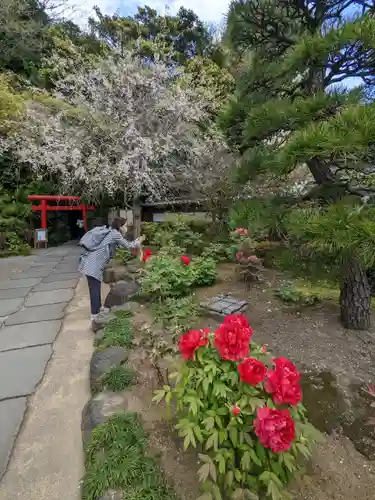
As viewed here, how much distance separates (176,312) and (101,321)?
744 mm

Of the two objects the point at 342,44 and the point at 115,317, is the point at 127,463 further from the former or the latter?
the point at 342,44

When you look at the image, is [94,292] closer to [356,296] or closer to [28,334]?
[28,334]

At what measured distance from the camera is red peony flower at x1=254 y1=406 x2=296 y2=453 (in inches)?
35.3

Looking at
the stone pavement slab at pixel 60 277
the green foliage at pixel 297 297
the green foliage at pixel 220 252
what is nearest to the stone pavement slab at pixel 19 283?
the stone pavement slab at pixel 60 277

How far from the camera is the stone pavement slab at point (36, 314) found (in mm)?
3298

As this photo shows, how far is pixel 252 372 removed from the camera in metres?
1.01

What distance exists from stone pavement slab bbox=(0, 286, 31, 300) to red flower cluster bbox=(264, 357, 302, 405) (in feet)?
13.7

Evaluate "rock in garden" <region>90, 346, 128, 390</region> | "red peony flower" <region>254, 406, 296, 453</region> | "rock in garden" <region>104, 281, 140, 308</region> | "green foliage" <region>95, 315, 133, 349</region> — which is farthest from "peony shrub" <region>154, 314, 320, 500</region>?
"rock in garden" <region>104, 281, 140, 308</region>

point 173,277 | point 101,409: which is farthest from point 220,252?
point 101,409

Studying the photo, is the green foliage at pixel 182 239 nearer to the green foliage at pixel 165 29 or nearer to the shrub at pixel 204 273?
the shrub at pixel 204 273

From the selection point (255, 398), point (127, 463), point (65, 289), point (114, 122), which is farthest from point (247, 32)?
point (114, 122)

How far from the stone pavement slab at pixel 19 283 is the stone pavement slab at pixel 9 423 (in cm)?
319

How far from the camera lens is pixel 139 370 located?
201 cm

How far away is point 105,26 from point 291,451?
41.2ft
